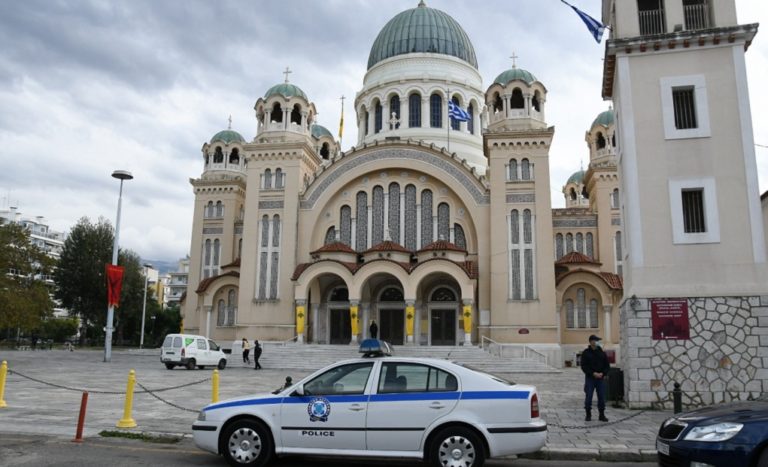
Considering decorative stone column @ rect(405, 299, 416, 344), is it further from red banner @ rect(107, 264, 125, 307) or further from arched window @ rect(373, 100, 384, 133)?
arched window @ rect(373, 100, 384, 133)

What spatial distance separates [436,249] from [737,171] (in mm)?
18844

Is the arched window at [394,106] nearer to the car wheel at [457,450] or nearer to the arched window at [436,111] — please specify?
the arched window at [436,111]

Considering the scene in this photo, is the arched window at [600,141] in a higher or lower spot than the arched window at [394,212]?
higher

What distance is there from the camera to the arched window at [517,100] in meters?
36.8

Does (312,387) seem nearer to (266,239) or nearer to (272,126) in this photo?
(266,239)

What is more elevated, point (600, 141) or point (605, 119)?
point (605, 119)

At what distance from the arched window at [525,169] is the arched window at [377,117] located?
45.3 feet

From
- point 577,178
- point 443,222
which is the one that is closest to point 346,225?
point 443,222

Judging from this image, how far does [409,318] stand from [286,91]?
1653 centimetres

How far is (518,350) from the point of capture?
31438 millimetres

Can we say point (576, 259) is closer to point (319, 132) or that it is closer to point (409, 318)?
point (409, 318)

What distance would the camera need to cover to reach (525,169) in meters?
35.3

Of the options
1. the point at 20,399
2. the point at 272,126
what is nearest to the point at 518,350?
the point at 272,126

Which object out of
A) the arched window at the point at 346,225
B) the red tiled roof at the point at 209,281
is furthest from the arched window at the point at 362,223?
the red tiled roof at the point at 209,281
